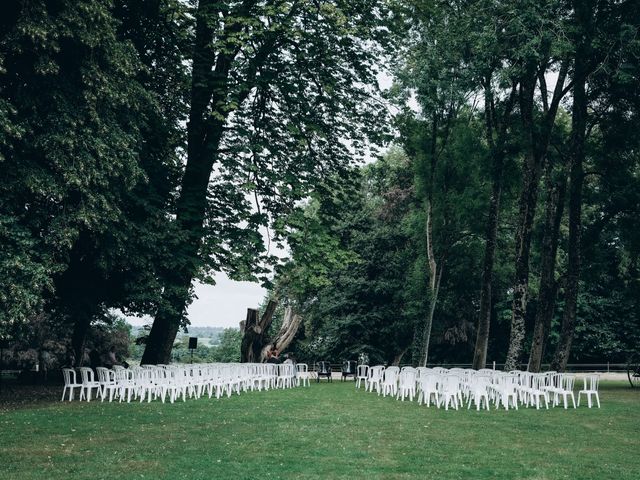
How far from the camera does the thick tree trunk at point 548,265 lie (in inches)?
975

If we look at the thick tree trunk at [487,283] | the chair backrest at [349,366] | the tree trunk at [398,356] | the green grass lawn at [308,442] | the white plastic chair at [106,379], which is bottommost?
the green grass lawn at [308,442]

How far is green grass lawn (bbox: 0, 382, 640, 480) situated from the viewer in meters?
9.30

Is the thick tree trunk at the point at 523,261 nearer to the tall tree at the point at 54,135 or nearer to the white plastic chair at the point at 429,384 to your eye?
the white plastic chair at the point at 429,384

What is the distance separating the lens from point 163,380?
18.6 meters

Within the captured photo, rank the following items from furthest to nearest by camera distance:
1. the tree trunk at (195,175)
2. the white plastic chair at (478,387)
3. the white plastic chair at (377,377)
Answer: the white plastic chair at (377,377), the tree trunk at (195,175), the white plastic chair at (478,387)

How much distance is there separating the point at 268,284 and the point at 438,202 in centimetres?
1289

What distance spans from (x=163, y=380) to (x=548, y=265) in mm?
14409

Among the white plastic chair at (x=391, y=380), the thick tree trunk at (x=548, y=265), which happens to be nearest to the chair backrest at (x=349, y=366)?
the thick tree trunk at (x=548, y=265)

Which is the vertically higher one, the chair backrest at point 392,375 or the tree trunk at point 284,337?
the tree trunk at point 284,337

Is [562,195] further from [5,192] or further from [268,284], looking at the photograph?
[5,192]

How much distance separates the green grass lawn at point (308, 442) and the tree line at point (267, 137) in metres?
3.11

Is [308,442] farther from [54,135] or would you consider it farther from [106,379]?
[106,379]

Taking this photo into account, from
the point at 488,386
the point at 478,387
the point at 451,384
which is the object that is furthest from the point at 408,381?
the point at 451,384

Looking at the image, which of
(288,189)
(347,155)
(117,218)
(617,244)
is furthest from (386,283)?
(117,218)
